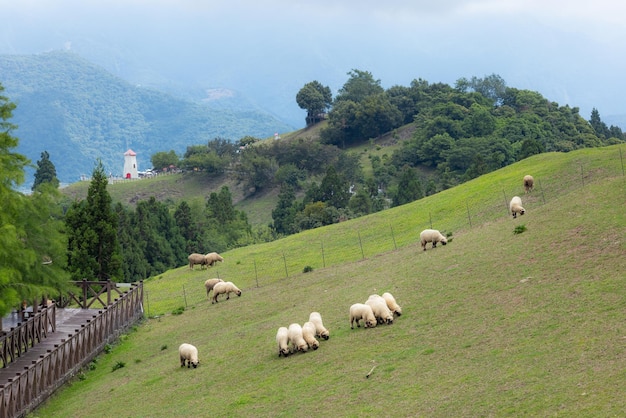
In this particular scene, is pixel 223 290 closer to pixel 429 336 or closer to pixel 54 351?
pixel 54 351

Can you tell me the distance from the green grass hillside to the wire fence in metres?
0.46

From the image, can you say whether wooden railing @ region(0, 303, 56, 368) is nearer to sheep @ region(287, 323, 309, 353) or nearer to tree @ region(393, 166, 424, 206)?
sheep @ region(287, 323, 309, 353)

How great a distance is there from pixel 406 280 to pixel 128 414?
12775 millimetres

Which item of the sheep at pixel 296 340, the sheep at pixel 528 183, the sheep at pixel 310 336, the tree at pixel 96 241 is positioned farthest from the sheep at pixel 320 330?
the tree at pixel 96 241

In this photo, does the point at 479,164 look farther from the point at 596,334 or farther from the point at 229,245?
the point at 596,334

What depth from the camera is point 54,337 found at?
126 ft

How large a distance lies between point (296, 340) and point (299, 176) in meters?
103

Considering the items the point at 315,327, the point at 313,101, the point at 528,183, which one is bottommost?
the point at 315,327

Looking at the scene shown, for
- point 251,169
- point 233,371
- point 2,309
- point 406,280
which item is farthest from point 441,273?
point 251,169

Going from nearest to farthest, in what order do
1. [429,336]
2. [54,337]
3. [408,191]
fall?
[429,336]
[54,337]
[408,191]

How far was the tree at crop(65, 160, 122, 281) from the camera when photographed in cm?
5300

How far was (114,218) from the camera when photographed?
5428cm

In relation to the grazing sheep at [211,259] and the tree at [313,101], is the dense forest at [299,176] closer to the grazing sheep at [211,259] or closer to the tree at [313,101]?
the tree at [313,101]

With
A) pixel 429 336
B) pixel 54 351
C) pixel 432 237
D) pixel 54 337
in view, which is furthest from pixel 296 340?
pixel 432 237
